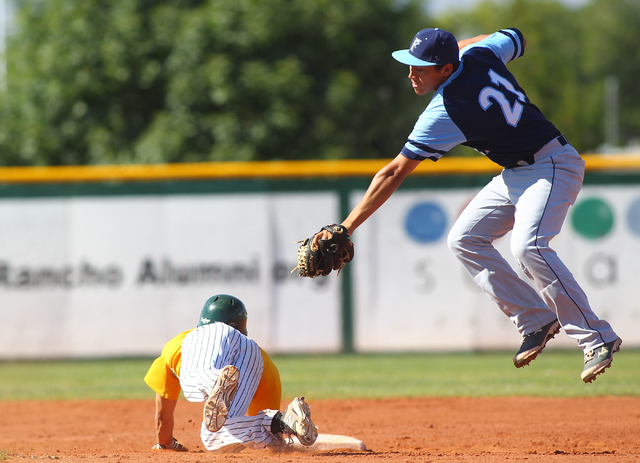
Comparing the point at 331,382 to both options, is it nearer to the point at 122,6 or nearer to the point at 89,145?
the point at 89,145

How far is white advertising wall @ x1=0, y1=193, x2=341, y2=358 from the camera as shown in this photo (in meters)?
9.59

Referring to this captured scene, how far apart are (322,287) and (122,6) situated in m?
8.46

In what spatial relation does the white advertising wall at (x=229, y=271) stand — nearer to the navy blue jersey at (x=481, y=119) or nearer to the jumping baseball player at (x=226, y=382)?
the jumping baseball player at (x=226, y=382)

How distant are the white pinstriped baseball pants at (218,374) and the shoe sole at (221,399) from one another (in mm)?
133

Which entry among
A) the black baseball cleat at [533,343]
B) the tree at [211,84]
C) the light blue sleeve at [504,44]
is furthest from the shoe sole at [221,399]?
the tree at [211,84]

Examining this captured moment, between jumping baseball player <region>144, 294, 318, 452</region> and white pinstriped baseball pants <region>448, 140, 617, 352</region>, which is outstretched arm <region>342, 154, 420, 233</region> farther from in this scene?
jumping baseball player <region>144, 294, 318, 452</region>

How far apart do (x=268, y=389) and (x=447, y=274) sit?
556 cm

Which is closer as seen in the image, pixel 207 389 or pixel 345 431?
pixel 207 389

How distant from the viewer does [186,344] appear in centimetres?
406

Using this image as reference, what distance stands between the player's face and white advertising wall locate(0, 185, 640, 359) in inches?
217

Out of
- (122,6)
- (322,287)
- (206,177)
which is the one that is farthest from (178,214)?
(122,6)

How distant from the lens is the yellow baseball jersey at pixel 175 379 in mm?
4215

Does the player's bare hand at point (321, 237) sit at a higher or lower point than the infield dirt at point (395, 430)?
higher

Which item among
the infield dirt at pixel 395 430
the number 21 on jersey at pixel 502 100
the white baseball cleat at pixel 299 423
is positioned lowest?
the infield dirt at pixel 395 430
